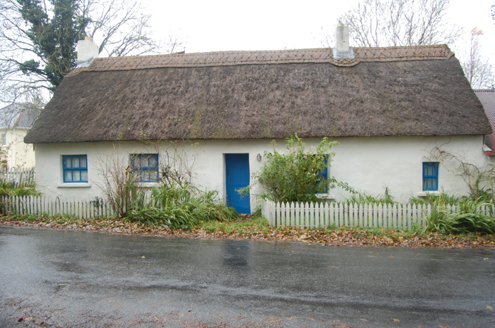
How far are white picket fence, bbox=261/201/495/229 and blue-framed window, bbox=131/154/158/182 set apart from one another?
16.0 ft

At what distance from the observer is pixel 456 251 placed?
796cm

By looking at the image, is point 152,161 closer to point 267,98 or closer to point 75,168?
point 75,168

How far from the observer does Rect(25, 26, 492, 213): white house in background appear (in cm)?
1180

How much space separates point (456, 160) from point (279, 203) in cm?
623

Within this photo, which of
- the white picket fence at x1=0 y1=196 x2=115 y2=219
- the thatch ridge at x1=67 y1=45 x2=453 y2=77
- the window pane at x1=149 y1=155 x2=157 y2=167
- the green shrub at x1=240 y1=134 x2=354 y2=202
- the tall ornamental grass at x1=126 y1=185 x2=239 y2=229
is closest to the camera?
the tall ornamental grass at x1=126 y1=185 x2=239 y2=229

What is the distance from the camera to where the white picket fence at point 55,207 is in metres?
11.5

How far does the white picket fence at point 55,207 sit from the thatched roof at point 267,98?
2237mm

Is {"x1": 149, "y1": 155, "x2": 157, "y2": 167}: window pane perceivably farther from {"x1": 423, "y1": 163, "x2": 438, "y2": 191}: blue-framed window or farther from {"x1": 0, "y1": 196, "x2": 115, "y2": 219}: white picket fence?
{"x1": 423, "y1": 163, "x2": 438, "y2": 191}: blue-framed window

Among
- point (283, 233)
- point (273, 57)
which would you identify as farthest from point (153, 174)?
point (273, 57)

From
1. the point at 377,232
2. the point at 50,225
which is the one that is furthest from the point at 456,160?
the point at 50,225

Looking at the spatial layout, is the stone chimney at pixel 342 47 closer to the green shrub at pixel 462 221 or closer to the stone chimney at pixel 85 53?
the green shrub at pixel 462 221

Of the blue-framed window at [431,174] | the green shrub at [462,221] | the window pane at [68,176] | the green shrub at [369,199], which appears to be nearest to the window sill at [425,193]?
the blue-framed window at [431,174]

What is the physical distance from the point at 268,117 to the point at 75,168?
7.42m

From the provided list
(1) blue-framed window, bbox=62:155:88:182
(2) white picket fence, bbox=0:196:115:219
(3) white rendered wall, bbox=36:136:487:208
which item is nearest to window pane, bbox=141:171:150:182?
(3) white rendered wall, bbox=36:136:487:208
